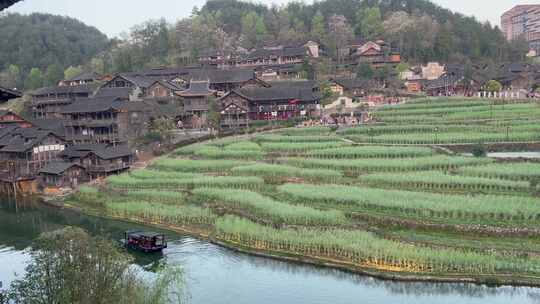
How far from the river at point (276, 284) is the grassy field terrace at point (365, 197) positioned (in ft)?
2.06

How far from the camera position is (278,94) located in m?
55.7

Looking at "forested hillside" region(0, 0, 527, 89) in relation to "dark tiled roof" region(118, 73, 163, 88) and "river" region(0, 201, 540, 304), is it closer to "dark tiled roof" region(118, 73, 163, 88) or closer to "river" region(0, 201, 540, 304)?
"dark tiled roof" region(118, 73, 163, 88)

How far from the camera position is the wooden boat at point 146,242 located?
27.2 m

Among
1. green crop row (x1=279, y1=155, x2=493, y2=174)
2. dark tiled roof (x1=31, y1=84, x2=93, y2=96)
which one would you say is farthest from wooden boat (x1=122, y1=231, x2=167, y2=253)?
dark tiled roof (x1=31, y1=84, x2=93, y2=96)

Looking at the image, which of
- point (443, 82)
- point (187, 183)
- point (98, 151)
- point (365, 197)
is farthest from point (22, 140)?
point (443, 82)

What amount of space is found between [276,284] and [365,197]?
9436 millimetres

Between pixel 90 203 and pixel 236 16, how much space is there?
229 ft

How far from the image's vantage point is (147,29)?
3612 inches

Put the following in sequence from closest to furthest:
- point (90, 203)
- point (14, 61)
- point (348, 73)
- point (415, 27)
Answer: point (90, 203), point (348, 73), point (415, 27), point (14, 61)

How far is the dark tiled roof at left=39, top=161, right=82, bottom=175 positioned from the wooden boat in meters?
16.2

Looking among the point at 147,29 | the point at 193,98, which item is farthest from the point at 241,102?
the point at 147,29

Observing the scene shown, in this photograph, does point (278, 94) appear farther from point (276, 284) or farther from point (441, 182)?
point (276, 284)

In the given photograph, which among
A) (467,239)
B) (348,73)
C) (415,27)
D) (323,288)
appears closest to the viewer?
(323,288)

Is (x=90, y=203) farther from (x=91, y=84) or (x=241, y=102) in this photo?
(x=91, y=84)
